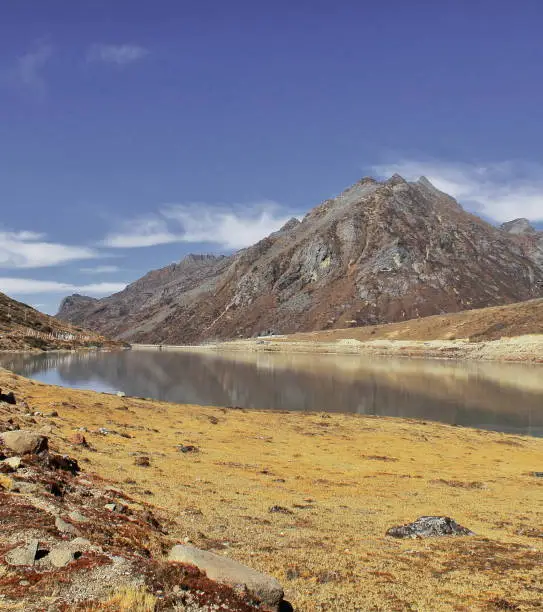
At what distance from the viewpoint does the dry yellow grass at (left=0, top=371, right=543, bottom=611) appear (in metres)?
14.9

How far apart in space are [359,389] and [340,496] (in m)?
69.6

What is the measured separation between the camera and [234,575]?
1197 cm

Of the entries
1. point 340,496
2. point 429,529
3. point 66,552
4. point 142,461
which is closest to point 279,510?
point 340,496

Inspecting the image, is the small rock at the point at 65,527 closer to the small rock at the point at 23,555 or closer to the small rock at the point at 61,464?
the small rock at the point at 23,555

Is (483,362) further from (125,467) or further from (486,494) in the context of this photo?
(125,467)

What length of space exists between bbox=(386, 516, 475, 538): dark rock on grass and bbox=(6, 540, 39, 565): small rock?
14500 millimetres

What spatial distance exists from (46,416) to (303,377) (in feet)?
268

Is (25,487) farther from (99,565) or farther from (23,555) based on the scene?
(99,565)

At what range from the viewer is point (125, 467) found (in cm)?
2883

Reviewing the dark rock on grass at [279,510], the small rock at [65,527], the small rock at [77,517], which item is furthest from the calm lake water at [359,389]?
the small rock at [65,527]

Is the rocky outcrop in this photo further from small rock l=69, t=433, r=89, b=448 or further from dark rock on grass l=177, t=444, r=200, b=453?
dark rock on grass l=177, t=444, r=200, b=453

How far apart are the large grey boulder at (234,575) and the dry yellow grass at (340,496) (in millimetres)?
1493

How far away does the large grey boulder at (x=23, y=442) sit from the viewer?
2159cm

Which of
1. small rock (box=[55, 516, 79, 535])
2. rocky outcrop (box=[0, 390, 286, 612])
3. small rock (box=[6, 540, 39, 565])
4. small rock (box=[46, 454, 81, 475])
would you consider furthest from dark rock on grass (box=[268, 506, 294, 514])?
small rock (box=[6, 540, 39, 565])
